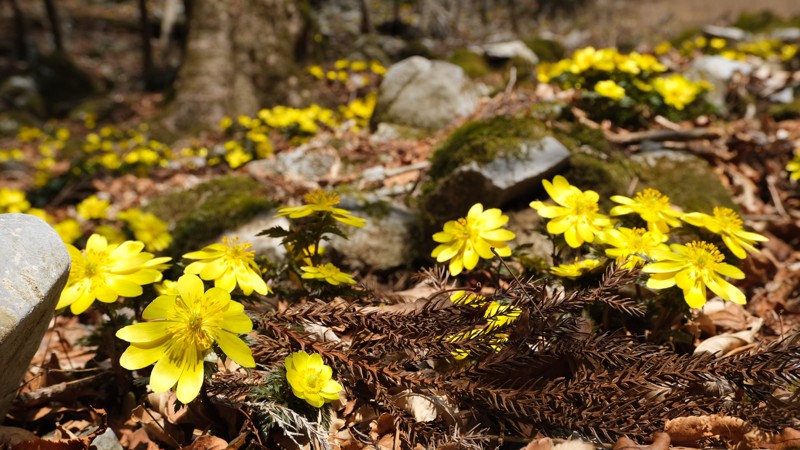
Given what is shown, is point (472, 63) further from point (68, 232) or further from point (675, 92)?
point (68, 232)

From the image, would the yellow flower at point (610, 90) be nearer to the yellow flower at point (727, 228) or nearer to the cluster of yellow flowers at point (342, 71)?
the yellow flower at point (727, 228)

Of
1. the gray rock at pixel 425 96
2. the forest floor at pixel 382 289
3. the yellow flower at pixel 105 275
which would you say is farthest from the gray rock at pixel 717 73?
the yellow flower at pixel 105 275

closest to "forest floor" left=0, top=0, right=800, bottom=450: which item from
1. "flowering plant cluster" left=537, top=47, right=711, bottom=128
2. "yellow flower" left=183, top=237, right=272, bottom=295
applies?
"flowering plant cluster" left=537, top=47, right=711, bottom=128

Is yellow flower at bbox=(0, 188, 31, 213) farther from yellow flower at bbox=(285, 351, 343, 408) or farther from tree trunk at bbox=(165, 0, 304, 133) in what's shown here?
yellow flower at bbox=(285, 351, 343, 408)

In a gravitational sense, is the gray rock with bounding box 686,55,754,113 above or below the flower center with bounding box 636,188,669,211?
below

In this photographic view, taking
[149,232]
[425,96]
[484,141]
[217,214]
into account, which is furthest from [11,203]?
[484,141]
